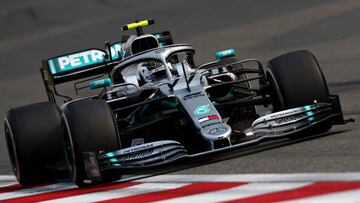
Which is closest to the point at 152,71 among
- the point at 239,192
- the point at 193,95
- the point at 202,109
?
the point at 193,95

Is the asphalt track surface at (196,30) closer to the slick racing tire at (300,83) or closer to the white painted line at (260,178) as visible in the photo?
the slick racing tire at (300,83)

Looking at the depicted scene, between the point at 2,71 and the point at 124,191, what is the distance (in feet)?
54.7

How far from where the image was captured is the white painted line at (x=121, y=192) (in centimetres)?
729

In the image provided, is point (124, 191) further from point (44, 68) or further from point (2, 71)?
point (2, 71)

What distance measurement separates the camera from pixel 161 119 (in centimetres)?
879

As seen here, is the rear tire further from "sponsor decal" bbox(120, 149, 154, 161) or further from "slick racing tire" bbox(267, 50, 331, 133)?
"sponsor decal" bbox(120, 149, 154, 161)

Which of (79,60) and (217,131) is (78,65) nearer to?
(79,60)

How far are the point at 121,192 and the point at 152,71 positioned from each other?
304 cm

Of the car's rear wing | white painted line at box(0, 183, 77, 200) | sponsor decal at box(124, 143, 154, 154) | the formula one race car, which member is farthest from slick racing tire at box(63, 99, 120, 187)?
the car's rear wing

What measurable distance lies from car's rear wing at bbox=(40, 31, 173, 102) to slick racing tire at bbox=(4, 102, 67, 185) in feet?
8.40

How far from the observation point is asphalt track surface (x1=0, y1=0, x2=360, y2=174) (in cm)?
1814

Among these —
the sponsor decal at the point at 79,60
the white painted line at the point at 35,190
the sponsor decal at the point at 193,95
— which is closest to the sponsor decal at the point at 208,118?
the sponsor decal at the point at 193,95

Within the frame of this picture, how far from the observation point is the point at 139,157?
811 cm

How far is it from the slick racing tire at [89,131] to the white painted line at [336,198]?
285 cm
